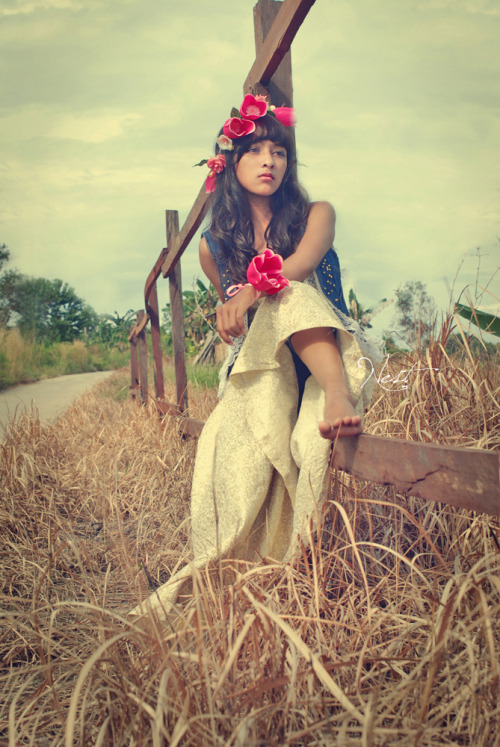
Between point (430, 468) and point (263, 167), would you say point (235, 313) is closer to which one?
point (263, 167)

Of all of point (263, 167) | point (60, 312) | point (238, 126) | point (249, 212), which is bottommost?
point (249, 212)

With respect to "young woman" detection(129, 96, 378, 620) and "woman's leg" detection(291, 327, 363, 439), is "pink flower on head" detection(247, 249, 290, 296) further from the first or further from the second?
"woman's leg" detection(291, 327, 363, 439)

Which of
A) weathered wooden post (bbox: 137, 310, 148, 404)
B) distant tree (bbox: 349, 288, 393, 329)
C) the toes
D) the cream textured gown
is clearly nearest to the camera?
the toes

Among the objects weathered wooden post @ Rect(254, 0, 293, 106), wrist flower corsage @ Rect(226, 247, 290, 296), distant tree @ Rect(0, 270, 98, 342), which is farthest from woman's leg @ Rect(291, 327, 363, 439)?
distant tree @ Rect(0, 270, 98, 342)

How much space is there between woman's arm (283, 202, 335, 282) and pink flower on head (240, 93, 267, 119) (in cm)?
30

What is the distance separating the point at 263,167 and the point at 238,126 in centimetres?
14

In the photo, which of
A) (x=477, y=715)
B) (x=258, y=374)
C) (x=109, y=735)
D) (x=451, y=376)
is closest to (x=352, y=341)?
(x=258, y=374)

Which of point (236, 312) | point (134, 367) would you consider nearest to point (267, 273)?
point (236, 312)

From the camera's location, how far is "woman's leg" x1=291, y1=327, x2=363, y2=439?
1071mm

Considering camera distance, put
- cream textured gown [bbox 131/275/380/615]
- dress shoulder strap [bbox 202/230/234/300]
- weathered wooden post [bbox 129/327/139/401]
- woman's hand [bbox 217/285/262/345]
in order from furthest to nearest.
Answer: weathered wooden post [bbox 129/327/139/401], dress shoulder strap [bbox 202/230/234/300], woman's hand [bbox 217/285/262/345], cream textured gown [bbox 131/275/380/615]

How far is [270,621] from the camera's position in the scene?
914 mm

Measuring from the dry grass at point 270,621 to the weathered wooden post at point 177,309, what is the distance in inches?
17.8

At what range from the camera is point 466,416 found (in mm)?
1686

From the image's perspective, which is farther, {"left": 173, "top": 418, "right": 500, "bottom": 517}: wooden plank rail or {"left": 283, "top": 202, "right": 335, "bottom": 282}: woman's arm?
{"left": 283, "top": 202, "right": 335, "bottom": 282}: woman's arm
